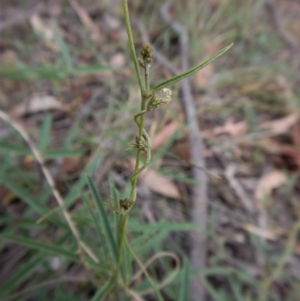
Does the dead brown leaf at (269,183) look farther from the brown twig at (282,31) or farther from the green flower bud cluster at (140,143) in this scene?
the green flower bud cluster at (140,143)

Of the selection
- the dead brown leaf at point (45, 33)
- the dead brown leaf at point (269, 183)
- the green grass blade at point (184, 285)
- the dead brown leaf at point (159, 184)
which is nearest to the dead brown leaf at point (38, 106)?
the dead brown leaf at point (45, 33)

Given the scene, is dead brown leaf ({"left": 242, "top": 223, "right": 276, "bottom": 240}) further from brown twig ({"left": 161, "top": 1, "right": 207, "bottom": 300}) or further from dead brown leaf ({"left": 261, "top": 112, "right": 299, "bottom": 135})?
dead brown leaf ({"left": 261, "top": 112, "right": 299, "bottom": 135})

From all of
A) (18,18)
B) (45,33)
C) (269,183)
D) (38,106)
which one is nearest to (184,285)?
(269,183)

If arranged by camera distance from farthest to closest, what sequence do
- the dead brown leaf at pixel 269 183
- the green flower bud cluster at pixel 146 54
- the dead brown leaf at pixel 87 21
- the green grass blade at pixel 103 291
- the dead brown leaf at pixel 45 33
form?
1. the dead brown leaf at pixel 87 21
2. the dead brown leaf at pixel 45 33
3. the dead brown leaf at pixel 269 183
4. the green grass blade at pixel 103 291
5. the green flower bud cluster at pixel 146 54

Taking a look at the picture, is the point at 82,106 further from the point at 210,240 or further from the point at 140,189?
the point at 210,240

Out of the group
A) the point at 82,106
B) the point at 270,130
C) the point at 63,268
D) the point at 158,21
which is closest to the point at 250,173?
the point at 270,130

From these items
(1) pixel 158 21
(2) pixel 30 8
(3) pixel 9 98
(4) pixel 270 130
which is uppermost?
(2) pixel 30 8
